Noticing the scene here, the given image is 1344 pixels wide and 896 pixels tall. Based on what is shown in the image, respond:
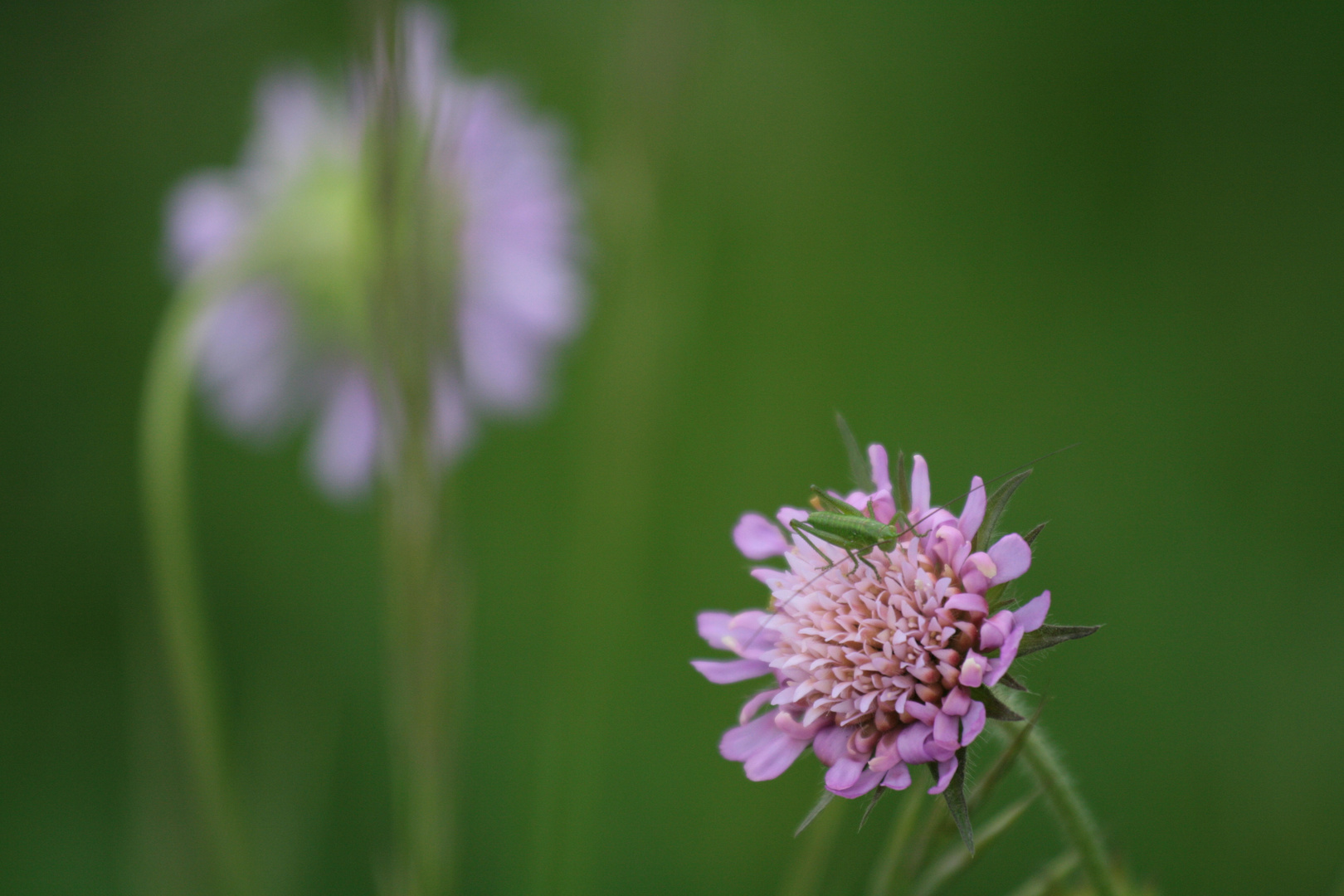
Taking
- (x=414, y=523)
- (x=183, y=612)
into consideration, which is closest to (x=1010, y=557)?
(x=414, y=523)

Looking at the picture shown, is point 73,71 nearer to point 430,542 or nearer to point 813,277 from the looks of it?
point 813,277

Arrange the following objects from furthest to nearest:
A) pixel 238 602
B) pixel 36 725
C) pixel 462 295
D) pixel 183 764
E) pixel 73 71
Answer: pixel 73 71 < pixel 238 602 < pixel 36 725 < pixel 462 295 < pixel 183 764

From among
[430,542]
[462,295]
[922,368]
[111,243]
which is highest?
[111,243]

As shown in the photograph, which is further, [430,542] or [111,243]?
[111,243]

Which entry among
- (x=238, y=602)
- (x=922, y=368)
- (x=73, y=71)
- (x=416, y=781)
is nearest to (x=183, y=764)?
(x=416, y=781)

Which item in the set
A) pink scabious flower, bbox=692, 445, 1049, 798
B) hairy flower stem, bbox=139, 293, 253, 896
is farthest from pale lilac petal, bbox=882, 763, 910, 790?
hairy flower stem, bbox=139, 293, 253, 896

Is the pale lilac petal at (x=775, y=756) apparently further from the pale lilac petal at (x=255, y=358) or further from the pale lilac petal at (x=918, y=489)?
the pale lilac petal at (x=255, y=358)

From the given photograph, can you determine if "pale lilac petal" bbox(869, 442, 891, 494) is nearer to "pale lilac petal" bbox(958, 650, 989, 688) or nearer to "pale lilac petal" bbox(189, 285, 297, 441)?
"pale lilac petal" bbox(958, 650, 989, 688)
